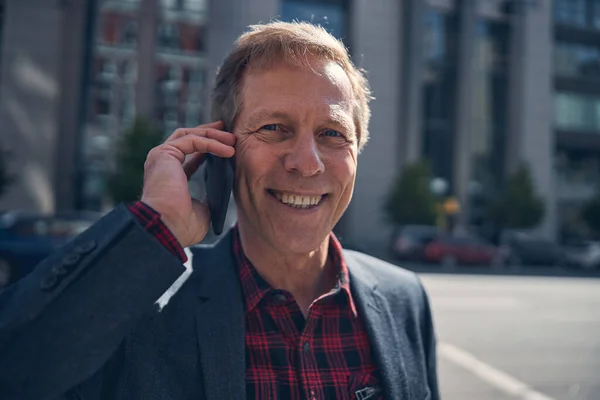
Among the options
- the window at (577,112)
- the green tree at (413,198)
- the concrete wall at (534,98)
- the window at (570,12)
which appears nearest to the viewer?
the green tree at (413,198)

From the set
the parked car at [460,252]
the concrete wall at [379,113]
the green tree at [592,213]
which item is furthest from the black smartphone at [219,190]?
the green tree at [592,213]

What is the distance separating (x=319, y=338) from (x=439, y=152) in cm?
2829

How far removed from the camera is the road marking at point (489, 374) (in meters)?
5.05

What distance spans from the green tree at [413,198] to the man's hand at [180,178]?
22.4m

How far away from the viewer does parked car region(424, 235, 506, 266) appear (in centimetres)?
1830

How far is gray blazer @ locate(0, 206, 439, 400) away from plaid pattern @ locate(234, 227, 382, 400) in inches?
2.0

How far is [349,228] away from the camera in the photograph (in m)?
24.7

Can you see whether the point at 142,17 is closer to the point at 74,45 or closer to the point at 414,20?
the point at 74,45

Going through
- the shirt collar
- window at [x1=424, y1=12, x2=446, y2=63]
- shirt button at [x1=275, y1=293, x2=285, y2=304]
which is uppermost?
window at [x1=424, y1=12, x2=446, y2=63]

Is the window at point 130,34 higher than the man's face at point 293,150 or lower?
higher

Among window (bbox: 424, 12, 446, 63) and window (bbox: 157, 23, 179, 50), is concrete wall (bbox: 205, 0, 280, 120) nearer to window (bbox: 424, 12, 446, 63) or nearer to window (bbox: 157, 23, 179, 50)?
window (bbox: 157, 23, 179, 50)

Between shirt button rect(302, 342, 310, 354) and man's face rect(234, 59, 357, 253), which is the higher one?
man's face rect(234, 59, 357, 253)

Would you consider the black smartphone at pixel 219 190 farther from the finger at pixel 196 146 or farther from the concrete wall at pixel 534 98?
the concrete wall at pixel 534 98

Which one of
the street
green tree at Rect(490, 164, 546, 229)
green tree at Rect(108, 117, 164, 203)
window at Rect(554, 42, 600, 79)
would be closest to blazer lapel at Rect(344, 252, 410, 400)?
the street
